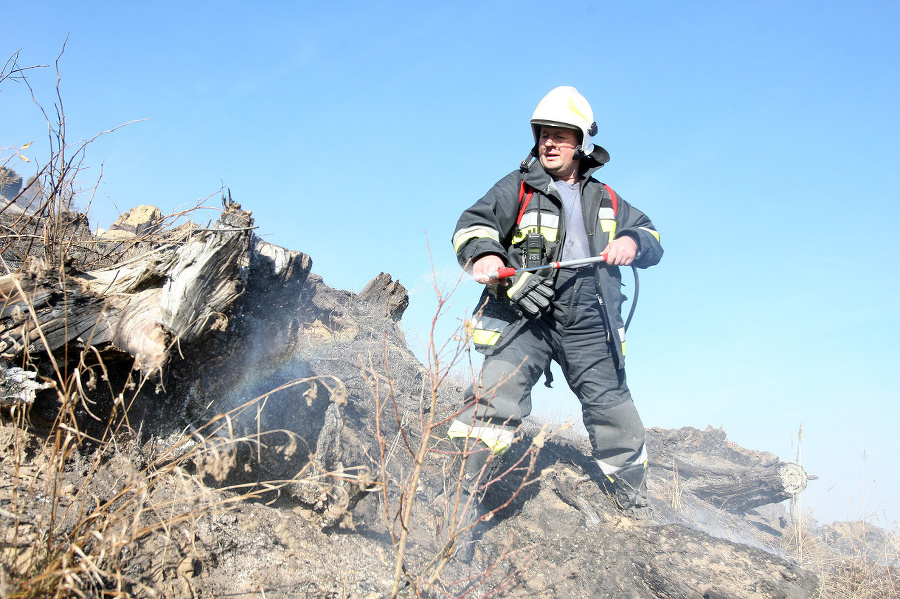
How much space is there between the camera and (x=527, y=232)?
137 inches

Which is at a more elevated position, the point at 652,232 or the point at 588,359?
the point at 652,232

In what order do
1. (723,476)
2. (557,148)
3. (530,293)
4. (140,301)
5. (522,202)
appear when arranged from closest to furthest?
(140,301), (530,293), (522,202), (557,148), (723,476)

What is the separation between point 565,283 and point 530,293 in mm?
335

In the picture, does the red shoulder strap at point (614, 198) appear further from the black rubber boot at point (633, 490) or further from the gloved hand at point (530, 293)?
the black rubber boot at point (633, 490)

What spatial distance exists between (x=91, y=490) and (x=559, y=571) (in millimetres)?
2408

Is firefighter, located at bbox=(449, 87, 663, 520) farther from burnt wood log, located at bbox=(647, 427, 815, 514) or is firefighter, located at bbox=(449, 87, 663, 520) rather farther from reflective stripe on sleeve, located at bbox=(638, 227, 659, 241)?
burnt wood log, located at bbox=(647, 427, 815, 514)

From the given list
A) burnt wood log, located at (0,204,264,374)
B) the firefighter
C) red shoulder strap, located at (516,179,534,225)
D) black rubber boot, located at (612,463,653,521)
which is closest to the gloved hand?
the firefighter

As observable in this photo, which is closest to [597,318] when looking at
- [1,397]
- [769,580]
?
[769,580]

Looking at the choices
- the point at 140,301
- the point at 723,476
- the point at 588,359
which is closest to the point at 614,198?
the point at 588,359

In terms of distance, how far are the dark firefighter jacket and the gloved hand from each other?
0.01 m

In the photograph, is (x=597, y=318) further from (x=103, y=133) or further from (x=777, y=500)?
(x=777, y=500)

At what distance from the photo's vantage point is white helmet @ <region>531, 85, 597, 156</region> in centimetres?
361

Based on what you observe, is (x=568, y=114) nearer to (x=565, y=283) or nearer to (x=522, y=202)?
(x=522, y=202)

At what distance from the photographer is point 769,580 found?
292 cm
